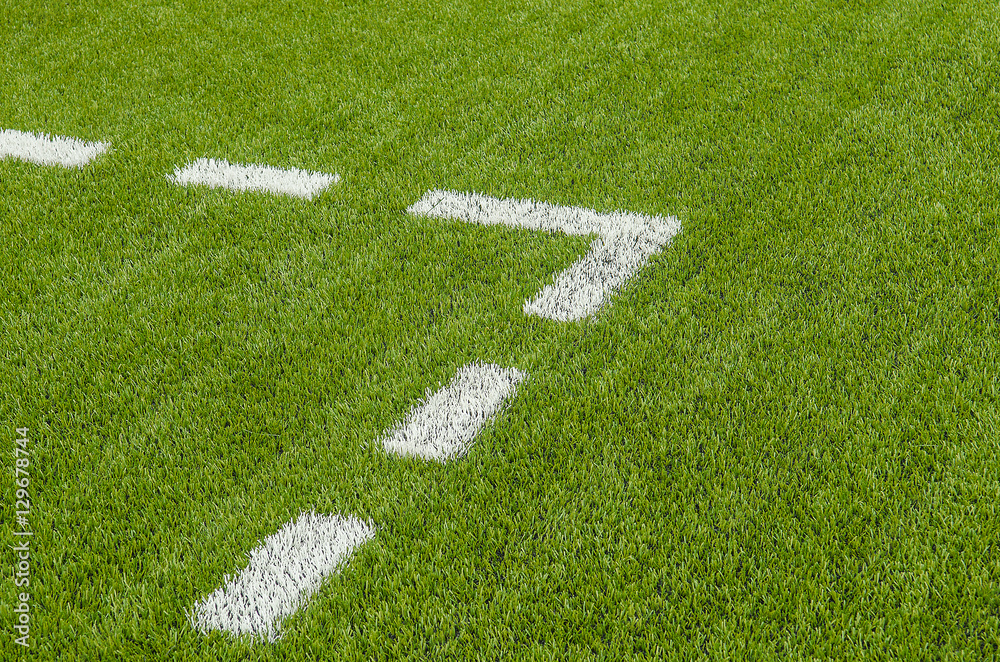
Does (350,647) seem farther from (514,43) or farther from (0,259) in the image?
(514,43)

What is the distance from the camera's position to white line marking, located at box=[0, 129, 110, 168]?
3027mm

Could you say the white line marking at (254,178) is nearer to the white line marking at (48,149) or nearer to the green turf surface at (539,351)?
the green turf surface at (539,351)

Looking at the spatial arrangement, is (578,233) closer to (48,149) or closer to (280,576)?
(280,576)

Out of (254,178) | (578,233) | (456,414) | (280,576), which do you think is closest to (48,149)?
(254,178)

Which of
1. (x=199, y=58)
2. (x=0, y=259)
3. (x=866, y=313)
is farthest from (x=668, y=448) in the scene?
(x=199, y=58)

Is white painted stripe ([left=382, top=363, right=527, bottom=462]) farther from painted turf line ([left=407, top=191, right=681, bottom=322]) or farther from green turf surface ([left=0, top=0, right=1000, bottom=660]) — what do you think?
painted turf line ([left=407, top=191, right=681, bottom=322])

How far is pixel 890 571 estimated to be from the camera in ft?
4.90

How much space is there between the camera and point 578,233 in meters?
2.58

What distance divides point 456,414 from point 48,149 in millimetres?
2226

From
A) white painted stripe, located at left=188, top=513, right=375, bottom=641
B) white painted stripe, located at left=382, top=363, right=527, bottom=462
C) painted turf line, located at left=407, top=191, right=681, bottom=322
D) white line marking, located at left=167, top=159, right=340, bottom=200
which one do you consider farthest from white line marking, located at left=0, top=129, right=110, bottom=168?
white painted stripe, located at left=188, top=513, right=375, bottom=641

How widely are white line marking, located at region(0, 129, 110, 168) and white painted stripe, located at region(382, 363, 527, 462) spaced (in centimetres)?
192

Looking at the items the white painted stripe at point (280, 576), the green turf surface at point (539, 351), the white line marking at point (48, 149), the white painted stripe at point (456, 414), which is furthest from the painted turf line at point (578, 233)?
the white line marking at point (48, 149)

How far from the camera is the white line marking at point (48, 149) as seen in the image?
3.03 meters

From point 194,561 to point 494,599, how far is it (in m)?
0.60
